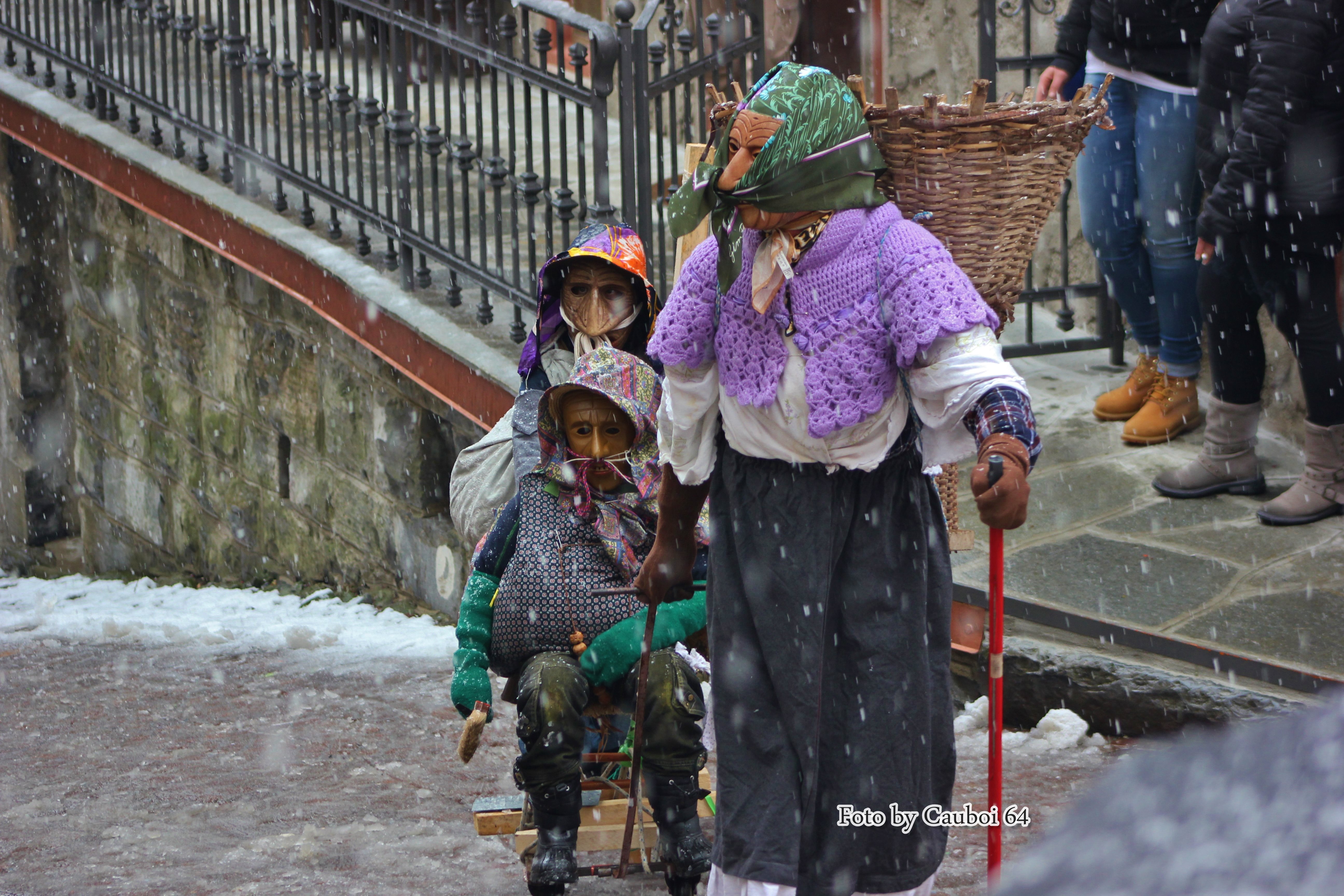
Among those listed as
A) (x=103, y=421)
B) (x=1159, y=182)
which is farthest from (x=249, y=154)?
(x=1159, y=182)

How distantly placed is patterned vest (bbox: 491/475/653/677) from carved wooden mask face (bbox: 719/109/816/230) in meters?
0.96

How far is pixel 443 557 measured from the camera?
6383 mm

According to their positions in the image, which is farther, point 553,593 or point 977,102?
point 553,593

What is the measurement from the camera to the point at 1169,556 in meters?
4.57

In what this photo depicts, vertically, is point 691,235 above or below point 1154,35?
below

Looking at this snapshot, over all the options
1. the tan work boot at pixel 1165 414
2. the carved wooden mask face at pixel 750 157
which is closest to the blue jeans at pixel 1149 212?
the tan work boot at pixel 1165 414

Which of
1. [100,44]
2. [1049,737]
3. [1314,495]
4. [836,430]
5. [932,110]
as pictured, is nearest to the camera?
[836,430]

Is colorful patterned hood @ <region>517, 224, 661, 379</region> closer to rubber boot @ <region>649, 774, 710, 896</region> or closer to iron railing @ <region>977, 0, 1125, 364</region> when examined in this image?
rubber boot @ <region>649, 774, 710, 896</region>

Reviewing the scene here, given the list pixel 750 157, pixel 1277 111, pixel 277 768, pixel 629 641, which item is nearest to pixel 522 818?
pixel 629 641

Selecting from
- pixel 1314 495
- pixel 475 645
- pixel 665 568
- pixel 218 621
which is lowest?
pixel 218 621

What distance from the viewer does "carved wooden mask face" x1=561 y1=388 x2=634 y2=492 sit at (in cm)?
341

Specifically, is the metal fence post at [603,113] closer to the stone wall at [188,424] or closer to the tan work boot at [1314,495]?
the stone wall at [188,424]

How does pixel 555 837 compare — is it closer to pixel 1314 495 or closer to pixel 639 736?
pixel 639 736

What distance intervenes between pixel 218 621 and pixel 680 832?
444cm
